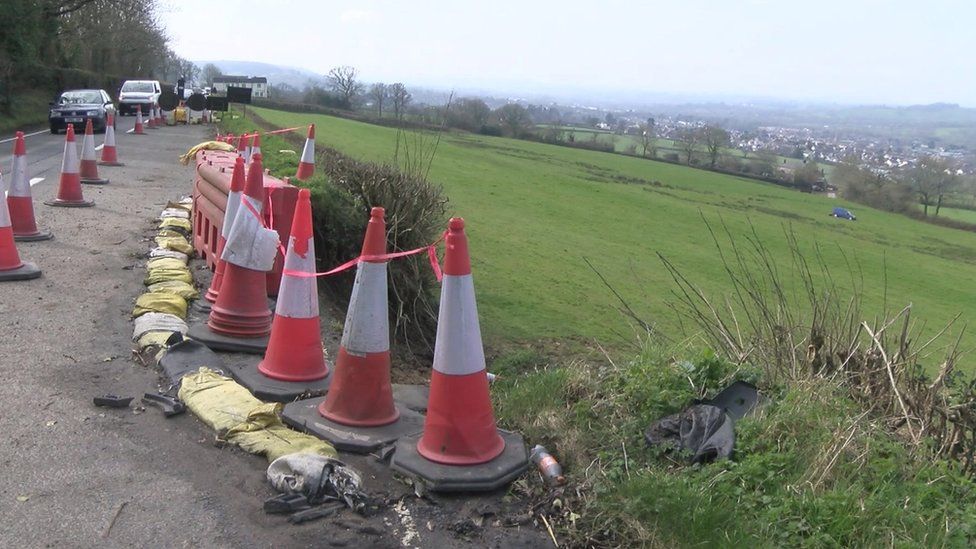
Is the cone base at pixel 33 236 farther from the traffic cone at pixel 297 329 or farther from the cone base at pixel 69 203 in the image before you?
the traffic cone at pixel 297 329

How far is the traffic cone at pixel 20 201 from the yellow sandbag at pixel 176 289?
2.51m

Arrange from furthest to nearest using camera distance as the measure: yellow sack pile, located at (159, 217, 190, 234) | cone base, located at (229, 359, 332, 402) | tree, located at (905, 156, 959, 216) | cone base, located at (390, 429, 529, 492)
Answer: tree, located at (905, 156, 959, 216) → yellow sack pile, located at (159, 217, 190, 234) → cone base, located at (229, 359, 332, 402) → cone base, located at (390, 429, 529, 492)

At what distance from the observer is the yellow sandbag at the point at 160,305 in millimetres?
6969

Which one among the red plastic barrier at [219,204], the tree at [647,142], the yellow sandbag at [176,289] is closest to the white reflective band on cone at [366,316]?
the red plastic barrier at [219,204]

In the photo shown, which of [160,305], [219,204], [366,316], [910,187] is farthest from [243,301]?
[910,187]

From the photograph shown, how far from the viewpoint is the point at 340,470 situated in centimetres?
422

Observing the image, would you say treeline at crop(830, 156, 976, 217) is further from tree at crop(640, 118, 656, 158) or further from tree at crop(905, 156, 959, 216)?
tree at crop(640, 118, 656, 158)

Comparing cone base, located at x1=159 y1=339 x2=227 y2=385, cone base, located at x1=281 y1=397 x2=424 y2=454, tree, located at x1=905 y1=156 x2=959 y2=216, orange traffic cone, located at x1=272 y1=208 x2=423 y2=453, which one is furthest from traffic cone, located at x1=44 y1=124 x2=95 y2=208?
tree, located at x1=905 y1=156 x2=959 y2=216

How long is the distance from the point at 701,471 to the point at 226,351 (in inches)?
136

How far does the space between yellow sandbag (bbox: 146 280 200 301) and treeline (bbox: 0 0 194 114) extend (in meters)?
28.7

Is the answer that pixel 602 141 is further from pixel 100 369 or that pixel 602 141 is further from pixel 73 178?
pixel 100 369

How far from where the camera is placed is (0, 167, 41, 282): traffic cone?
25.5ft

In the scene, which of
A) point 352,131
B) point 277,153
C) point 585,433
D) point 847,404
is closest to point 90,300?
point 585,433

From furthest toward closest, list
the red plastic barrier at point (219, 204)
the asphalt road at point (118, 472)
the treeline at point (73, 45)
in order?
the treeline at point (73, 45) → the red plastic barrier at point (219, 204) → the asphalt road at point (118, 472)
